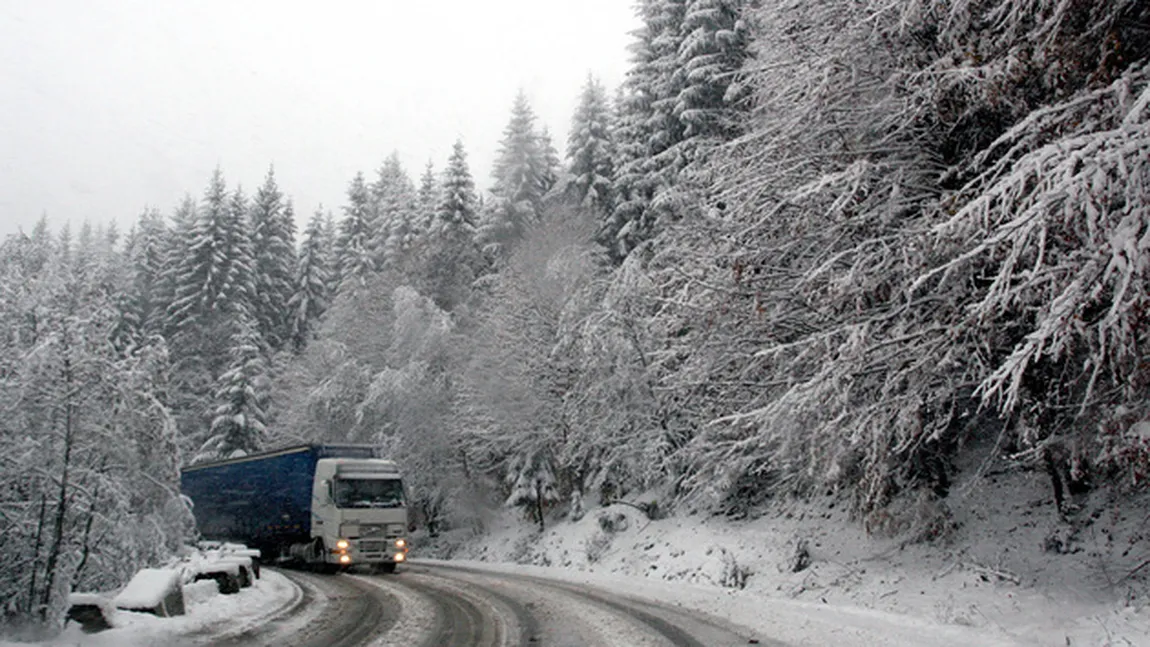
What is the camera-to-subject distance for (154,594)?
951 centimetres

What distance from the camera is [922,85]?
9539 mm

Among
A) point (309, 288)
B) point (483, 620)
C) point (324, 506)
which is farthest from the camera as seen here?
point (309, 288)

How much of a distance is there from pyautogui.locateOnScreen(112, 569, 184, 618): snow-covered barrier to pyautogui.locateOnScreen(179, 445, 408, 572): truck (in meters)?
9.06

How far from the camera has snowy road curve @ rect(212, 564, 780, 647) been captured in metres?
8.83

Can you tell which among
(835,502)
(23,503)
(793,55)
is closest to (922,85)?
(793,55)

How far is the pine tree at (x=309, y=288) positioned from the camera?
50.3m

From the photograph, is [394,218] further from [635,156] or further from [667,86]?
[667,86]

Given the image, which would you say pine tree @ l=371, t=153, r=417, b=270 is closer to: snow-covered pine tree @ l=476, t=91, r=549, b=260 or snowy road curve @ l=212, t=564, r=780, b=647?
snow-covered pine tree @ l=476, t=91, r=549, b=260

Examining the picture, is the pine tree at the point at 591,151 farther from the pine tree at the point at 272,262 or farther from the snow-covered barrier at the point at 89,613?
the pine tree at the point at 272,262

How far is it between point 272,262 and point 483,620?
48.1m

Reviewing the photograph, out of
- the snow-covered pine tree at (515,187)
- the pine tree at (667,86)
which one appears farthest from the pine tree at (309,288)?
the pine tree at (667,86)

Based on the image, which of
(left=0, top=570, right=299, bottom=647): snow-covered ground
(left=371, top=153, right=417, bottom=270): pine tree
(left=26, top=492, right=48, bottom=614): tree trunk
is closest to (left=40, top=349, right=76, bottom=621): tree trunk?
(left=26, top=492, right=48, bottom=614): tree trunk

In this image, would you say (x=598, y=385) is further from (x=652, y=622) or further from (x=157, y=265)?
(x=157, y=265)

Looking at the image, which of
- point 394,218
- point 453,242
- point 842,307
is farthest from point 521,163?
point 842,307
